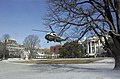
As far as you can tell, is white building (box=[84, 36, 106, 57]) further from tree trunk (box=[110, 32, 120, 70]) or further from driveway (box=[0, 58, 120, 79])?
driveway (box=[0, 58, 120, 79])

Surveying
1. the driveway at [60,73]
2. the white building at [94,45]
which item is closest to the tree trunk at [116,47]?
the driveway at [60,73]

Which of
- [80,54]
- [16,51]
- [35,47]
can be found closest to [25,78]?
[80,54]

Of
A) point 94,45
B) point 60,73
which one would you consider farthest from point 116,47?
point 94,45

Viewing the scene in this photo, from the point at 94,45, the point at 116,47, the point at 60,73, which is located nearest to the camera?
the point at 60,73

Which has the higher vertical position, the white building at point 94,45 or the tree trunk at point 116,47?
the white building at point 94,45

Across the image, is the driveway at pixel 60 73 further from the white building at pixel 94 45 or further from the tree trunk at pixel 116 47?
the white building at pixel 94 45

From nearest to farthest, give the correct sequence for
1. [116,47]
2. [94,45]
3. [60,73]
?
[60,73], [116,47], [94,45]

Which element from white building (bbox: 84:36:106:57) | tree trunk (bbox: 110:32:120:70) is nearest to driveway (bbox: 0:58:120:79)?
tree trunk (bbox: 110:32:120:70)

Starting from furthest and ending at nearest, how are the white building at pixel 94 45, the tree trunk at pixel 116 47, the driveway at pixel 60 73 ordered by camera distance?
the white building at pixel 94 45 < the tree trunk at pixel 116 47 < the driveway at pixel 60 73

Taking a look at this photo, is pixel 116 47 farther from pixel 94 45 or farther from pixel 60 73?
pixel 94 45

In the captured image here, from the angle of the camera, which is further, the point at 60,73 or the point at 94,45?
the point at 94,45

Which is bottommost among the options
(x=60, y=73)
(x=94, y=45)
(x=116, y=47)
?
(x=60, y=73)

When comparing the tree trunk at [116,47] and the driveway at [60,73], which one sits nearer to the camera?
the driveway at [60,73]

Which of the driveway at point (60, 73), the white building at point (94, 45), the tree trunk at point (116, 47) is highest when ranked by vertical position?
the white building at point (94, 45)
